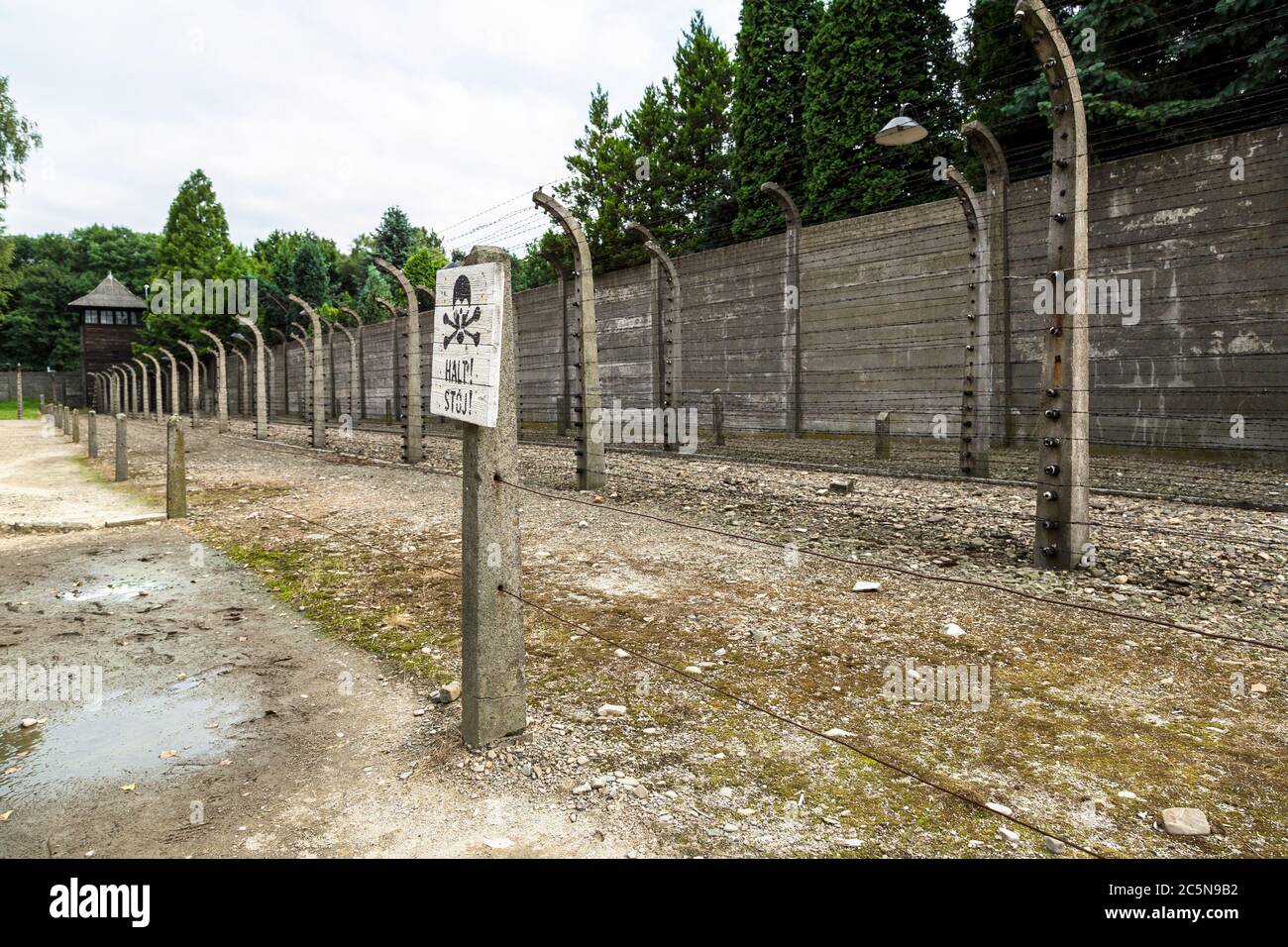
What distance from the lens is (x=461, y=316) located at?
275cm

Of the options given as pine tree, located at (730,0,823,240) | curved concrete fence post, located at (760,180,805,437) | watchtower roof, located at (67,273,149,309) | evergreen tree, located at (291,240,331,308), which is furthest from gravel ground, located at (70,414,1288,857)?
watchtower roof, located at (67,273,149,309)

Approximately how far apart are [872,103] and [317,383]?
14464 mm

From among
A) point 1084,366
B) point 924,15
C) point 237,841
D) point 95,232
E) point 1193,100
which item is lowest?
point 237,841

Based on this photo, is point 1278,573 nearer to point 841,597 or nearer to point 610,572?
point 841,597

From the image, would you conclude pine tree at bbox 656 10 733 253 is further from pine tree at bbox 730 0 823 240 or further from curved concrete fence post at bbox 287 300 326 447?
curved concrete fence post at bbox 287 300 326 447

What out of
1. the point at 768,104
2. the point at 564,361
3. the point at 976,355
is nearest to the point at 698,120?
the point at 768,104

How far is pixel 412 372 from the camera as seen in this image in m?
12.0

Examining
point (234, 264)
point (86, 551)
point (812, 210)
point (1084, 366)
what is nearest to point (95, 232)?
point (234, 264)

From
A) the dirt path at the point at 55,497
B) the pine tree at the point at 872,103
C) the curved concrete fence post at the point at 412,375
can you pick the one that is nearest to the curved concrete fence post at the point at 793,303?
the pine tree at the point at 872,103

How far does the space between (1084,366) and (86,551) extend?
25.6 feet

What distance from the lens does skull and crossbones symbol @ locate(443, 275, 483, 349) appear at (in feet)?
8.78

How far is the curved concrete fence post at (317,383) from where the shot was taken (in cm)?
1496

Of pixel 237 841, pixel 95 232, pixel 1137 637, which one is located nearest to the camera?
pixel 237 841

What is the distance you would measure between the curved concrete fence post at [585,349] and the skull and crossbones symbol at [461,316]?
18.8ft
